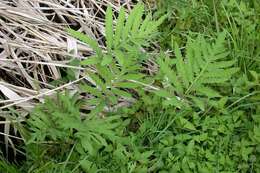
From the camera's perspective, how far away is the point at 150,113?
1.83m

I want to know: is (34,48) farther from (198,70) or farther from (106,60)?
(198,70)

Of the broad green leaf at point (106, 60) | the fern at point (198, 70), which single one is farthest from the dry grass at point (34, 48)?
the fern at point (198, 70)

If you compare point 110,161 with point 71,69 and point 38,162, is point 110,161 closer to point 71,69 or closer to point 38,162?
point 38,162

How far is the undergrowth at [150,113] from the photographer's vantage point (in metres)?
1.61

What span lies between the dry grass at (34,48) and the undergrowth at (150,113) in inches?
3.0

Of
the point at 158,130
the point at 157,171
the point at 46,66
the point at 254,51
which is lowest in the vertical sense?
the point at 157,171

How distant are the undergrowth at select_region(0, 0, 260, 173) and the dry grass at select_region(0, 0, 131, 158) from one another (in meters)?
0.08

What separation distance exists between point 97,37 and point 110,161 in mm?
551

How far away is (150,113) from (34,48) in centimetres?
49

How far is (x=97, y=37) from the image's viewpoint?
6.56ft

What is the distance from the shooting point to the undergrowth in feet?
5.28

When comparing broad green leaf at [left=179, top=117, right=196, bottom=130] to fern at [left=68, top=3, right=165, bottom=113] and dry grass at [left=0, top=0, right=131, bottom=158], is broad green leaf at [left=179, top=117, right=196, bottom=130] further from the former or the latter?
dry grass at [left=0, top=0, right=131, bottom=158]

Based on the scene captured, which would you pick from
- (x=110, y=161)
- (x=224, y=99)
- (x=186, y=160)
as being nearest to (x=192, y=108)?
(x=224, y=99)

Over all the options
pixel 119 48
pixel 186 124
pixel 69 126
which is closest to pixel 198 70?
pixel 186 124
